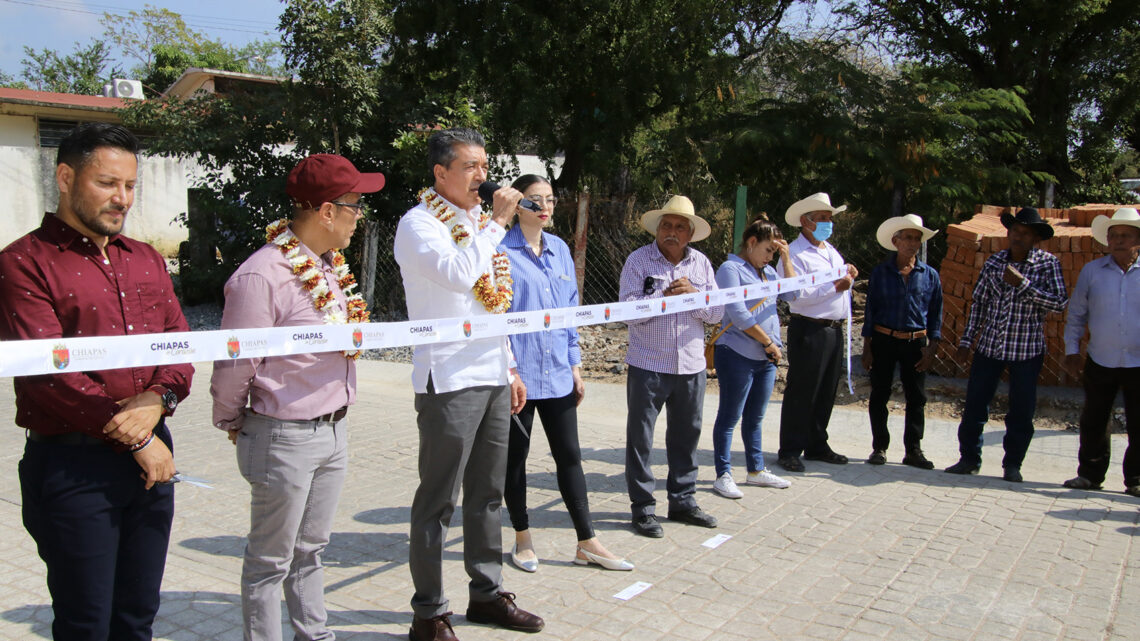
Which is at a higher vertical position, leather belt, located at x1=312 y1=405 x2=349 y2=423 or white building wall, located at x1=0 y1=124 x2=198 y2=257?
white building wall, located at x1=0 y1=124 x2=198 y2=257

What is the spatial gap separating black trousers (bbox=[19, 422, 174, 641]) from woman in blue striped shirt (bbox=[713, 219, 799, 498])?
12.6 feet

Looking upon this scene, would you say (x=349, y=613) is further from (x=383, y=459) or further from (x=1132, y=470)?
(x=1132, y=470)

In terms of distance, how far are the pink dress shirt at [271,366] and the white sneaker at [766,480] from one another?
3.65 metres

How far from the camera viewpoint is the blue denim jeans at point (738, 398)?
225 inches

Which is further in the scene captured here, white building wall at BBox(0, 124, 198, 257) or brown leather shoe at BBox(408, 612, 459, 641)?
white building wall at BBox(0, 124, 198, 257)

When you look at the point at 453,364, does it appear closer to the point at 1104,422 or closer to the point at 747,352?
the point at 747,352

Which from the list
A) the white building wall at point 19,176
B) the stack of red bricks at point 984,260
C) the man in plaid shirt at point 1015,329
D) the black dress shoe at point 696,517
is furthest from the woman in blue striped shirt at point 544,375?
the white building wall at point 19,176

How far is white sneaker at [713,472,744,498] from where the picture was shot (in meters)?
5.66

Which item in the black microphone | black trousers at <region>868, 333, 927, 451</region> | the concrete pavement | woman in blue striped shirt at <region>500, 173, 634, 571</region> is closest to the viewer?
the black microphone

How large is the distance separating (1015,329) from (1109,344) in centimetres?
59

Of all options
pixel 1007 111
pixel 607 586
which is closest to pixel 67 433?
pixel 607 586

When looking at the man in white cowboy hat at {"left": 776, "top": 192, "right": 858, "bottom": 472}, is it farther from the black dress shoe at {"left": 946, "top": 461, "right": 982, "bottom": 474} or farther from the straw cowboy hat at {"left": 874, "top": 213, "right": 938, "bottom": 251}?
the black dress shoe at {"left": 946, "top": 461, "right": 982, "bottom": 474}

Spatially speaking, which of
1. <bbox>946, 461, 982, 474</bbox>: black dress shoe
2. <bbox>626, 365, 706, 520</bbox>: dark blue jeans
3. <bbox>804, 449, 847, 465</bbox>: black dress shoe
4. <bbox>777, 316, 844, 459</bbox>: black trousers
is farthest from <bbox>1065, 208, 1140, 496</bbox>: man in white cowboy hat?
<bbox>626, 365, 706, 520</bbox>: dark blue jeans

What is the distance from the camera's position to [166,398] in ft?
9.08
